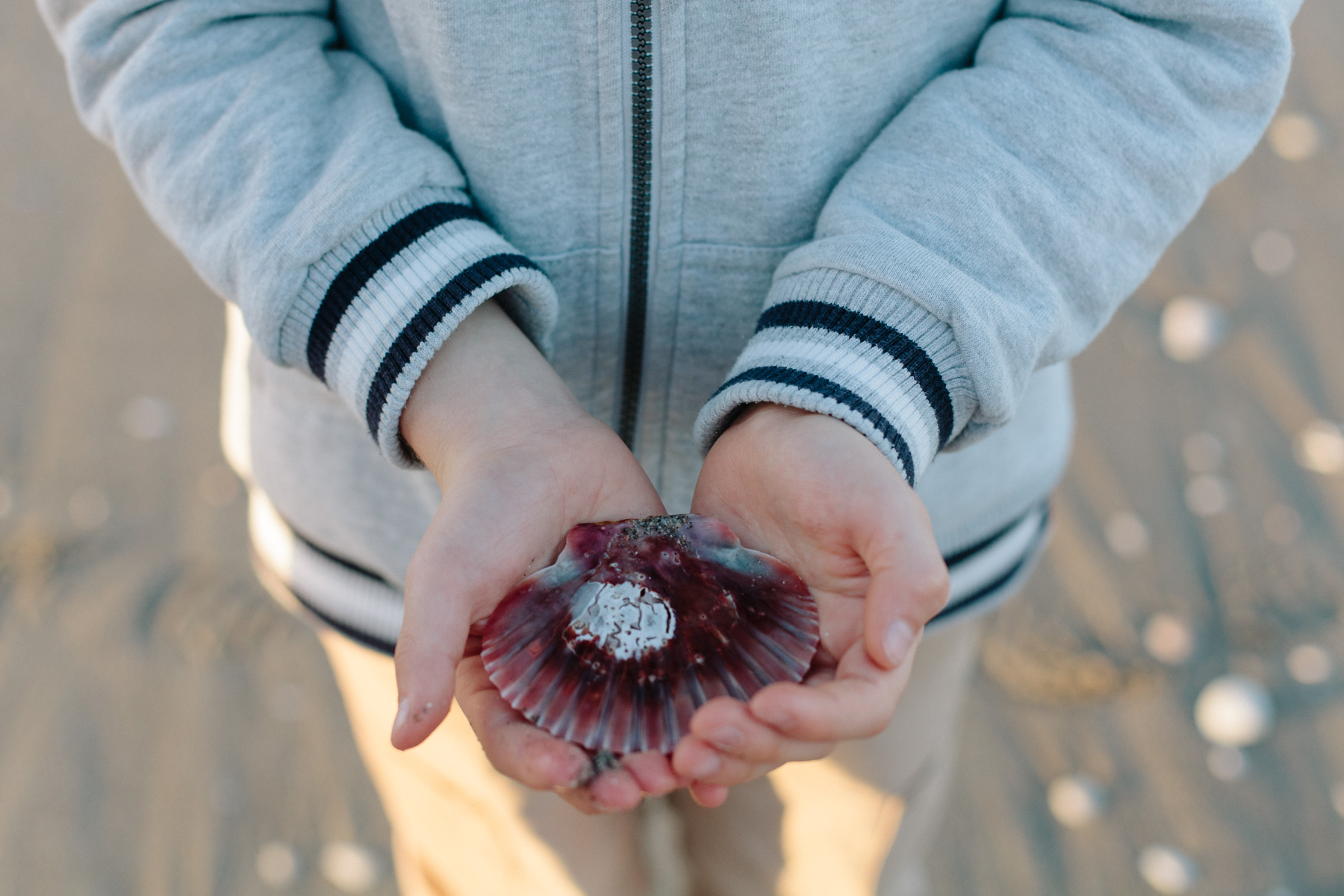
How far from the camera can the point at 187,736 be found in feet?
7.03

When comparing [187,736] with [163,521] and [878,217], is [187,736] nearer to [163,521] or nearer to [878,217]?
[163,521]

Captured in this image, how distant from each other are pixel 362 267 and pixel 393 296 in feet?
0.16

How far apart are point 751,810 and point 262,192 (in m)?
1.19

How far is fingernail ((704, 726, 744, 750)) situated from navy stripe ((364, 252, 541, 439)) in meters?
0.48

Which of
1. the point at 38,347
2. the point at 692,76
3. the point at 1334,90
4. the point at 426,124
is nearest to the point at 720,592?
the point at 692,76

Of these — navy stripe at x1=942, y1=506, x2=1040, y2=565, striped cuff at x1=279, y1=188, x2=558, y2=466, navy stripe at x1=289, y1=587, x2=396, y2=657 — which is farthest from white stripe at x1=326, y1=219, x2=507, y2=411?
navy stripe at x1=942, y1=506, x2=1040, y2=565

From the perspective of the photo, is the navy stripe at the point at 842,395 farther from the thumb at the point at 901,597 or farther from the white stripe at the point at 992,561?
the white stripe at the point at 992,561

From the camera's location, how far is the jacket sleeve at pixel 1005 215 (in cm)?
99

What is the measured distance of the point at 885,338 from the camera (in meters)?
0.99

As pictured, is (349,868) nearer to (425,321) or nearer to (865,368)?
(425,321)

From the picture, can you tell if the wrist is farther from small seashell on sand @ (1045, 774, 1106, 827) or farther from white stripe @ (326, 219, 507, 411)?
small seashell on sand @ (1045, 774, 1106, 827)

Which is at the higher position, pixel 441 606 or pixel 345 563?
pixel 441 606

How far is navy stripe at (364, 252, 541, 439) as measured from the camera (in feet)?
3.34

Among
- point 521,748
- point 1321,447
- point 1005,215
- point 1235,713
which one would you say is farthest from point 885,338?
point 1321,447
